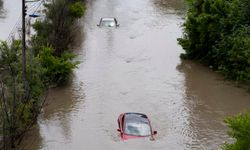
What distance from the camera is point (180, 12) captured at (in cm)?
4259

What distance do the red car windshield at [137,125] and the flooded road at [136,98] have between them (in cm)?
44

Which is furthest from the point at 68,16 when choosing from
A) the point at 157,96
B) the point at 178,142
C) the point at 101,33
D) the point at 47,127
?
the point at 178,142

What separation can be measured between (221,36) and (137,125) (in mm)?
9464

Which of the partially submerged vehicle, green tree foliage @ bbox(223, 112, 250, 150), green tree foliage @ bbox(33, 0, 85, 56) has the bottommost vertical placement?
the partially submerged vehicle

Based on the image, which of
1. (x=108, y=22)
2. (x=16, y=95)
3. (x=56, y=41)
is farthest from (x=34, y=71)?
(x=108, y=22)

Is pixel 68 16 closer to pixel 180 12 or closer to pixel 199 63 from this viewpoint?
pixel 199 63

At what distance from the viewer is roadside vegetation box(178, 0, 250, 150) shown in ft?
84.8

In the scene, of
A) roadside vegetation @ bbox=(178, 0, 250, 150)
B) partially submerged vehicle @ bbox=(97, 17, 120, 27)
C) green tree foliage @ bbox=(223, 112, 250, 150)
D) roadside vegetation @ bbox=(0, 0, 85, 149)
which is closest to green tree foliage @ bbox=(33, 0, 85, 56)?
roadside vegetation @ bbox=(0, 0, 85, 149)

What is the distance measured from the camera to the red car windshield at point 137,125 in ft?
63.7

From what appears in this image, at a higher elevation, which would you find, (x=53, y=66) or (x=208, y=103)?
(x=53, y=66)

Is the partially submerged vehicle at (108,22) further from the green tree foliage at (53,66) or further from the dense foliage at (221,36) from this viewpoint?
the green tree foliage at (53,66)

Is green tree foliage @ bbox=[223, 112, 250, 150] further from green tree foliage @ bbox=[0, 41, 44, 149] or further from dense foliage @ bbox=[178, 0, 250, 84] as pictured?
dense foliage @ bbox=[178, 0, 250, 84]

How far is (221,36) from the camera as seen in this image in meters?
27.2

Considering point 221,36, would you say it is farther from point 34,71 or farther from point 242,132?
point 242,132
